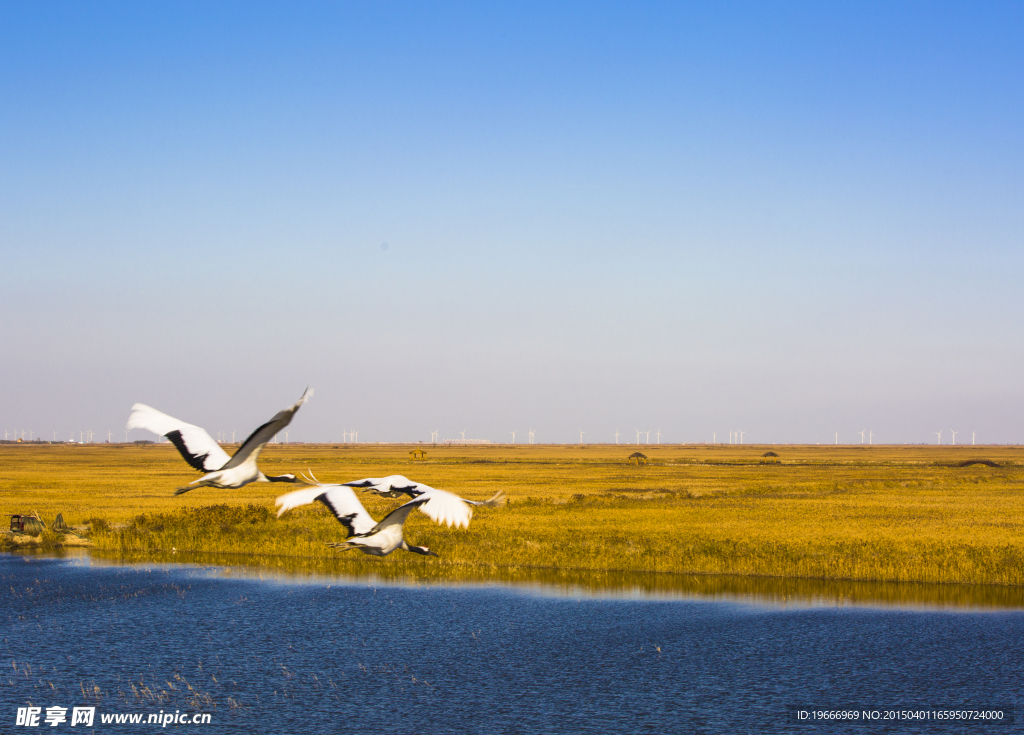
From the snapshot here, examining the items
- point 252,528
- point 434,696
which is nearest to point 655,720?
point 434,696

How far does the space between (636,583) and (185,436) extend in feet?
107

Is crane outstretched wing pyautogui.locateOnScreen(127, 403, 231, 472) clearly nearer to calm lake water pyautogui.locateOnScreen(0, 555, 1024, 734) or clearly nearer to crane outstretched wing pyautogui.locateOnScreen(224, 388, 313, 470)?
crane outstretched wing pyautogui.locateOnScreen(224, 388, 313, 470)

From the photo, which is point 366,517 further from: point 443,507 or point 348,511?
point 443,507

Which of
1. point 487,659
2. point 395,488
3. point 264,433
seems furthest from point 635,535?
point 264,433

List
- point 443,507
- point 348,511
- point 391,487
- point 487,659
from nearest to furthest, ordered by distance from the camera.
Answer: point 443,507
point 391,487
point 348,511
point 487,659

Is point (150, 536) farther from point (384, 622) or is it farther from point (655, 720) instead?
point (655, 720)

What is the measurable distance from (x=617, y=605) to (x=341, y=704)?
13696 millimetres

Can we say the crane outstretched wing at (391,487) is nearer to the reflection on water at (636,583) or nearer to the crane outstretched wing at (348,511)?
the crane outstretched wing at (348,511)

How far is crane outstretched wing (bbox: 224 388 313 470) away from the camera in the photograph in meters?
4.51

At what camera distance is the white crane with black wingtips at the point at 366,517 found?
205 inches

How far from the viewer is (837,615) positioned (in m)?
29.9

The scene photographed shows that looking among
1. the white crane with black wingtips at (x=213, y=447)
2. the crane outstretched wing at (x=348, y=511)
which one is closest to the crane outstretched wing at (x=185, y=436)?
the white crane with black wingtips at (x=213, y=447)

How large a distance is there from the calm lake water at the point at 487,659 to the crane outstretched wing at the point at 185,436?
1554 cm

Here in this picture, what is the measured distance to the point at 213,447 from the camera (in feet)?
18.0
